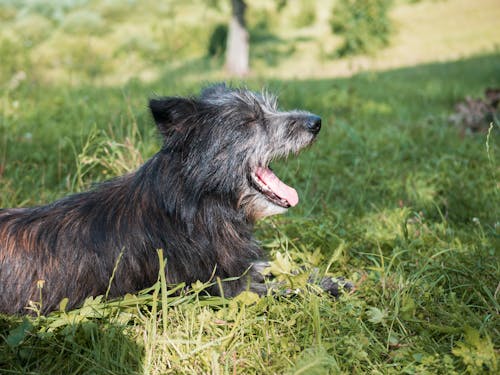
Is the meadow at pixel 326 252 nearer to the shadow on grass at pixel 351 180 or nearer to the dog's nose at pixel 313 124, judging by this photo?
the shadow on grass at pixel 351 180

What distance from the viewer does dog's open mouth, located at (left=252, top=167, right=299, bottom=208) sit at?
3.09 meters

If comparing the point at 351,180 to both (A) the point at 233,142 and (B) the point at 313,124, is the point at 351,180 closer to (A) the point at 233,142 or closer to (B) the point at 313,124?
(B) the point at 313,124

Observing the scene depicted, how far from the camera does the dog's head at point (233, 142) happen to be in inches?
113

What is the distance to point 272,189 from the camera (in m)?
3.14

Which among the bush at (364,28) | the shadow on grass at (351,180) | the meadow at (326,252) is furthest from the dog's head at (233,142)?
the bush at (364,28)

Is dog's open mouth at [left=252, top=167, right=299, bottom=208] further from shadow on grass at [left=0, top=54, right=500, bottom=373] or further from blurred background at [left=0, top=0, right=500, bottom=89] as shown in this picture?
blurred background at [left=0, top=0, right=500, bottom=89]

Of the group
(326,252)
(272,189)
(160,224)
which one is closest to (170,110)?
(160,224)

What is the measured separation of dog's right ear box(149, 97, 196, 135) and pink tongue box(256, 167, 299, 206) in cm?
59

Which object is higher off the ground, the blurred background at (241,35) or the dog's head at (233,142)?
the dog's head at (233,142)

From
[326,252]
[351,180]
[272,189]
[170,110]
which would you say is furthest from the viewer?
[351,180]

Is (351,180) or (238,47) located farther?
(238,47)

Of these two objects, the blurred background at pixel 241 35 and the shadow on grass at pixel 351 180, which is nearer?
the shadow on grass at pixel 351 180

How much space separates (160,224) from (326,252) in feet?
4.17

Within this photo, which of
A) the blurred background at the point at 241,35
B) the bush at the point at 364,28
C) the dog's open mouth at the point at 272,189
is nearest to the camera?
the dog's open mouth at the point at 272,189
